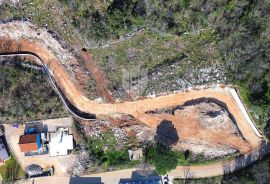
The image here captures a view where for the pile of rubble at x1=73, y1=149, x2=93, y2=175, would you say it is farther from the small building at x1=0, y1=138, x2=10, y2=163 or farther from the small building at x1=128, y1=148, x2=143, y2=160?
the small building at x1=0, y1=138, x2=10, y2=163

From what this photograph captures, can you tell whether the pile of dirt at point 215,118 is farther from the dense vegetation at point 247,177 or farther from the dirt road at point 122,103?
the dense vegetation at point 247,177

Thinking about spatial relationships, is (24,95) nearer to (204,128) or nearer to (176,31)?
(176,31)

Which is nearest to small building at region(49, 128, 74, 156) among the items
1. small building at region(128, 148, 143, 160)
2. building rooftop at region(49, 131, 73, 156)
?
building rooftop at region(49, 131, 73, 156)

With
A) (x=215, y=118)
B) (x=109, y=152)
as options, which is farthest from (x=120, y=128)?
(x=215, y=118)

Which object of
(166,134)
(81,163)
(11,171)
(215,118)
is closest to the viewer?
(215,118)

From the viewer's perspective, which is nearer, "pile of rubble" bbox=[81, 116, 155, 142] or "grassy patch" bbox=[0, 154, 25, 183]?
"pile of rubble" bbox=[81, 116, 155, 142]

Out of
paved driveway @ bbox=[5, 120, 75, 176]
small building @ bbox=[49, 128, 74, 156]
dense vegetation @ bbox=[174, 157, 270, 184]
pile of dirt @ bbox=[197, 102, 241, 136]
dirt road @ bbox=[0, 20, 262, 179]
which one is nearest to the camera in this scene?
dense vegetation @ bbox=[174, 157, 270, 184]

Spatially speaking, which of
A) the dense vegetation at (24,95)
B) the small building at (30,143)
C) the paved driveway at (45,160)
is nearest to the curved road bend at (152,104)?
the dense vegetation at (24,95)
